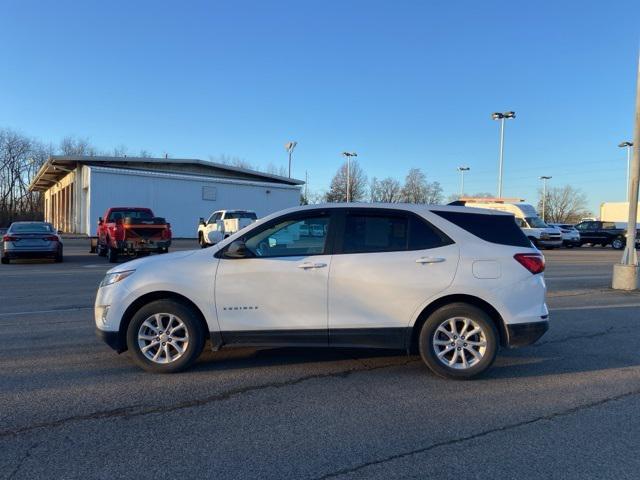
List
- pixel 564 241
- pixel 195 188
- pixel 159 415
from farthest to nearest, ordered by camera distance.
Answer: pixel 195 188, pixel 564 241, pixel 159 415

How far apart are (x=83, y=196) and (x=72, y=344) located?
3592 cm

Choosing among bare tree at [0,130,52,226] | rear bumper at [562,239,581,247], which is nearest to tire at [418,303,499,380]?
rear bumper at [562,239,581,247]

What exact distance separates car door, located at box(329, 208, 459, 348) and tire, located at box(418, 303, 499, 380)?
223 millimetres

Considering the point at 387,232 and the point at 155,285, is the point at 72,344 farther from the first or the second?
the point at 387,232

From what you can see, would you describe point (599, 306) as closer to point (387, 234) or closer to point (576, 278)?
point (576, 278)

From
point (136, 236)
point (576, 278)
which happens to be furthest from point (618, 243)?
point (136, 236)

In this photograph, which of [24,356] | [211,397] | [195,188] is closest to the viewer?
[211,397]

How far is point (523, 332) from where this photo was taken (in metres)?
5.27

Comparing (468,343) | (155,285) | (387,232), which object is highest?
(387,232)

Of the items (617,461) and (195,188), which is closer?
(617,461)

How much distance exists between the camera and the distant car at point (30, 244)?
17.6m

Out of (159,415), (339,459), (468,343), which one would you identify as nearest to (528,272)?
(468,343)

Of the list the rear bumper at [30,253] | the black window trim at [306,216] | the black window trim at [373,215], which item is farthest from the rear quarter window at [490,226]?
the rear bumper at [30,253]

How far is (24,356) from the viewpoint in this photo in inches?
235
